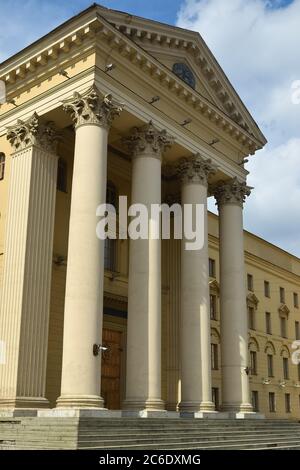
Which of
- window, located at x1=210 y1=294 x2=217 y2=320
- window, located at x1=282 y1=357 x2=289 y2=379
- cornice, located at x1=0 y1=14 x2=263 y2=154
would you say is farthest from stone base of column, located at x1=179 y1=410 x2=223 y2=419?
window, located at x1=282 y1=357 x2=289 y2=379

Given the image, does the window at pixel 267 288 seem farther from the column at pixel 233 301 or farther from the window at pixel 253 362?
the column at pixel 233 301

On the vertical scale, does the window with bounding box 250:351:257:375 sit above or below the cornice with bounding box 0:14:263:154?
below

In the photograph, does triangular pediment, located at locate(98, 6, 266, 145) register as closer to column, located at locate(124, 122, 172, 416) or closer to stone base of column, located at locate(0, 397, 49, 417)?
column, located at locate(124, 122, 172, 416)

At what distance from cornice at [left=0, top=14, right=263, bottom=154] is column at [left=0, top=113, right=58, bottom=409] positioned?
2.04 meters

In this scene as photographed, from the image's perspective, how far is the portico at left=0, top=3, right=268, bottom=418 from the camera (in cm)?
2106

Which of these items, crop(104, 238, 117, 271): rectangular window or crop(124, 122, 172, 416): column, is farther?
crop(104, 238, 117, 271): rectangular window

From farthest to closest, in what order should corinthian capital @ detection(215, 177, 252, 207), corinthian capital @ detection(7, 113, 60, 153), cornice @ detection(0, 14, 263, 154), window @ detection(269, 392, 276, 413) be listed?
window @ detection(269, 392, 276, 413)
corinthian capital @ detection(215, 177, 252, 207)
corinthian capital @ detection(7, 113, 60, 153)
cornice @ detection(0, 14, 263, 154)

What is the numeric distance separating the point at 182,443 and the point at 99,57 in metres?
13.6

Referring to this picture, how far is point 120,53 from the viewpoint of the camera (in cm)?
2369

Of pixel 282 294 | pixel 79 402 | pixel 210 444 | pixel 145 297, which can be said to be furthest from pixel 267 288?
pixel 79 402

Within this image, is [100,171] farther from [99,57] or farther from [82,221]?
[99,57]

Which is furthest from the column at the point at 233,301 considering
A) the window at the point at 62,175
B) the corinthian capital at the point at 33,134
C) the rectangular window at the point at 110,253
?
the corinthian capital at the point at 33,134

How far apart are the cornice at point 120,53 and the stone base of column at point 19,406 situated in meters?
12.2

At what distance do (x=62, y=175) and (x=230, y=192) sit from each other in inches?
336
